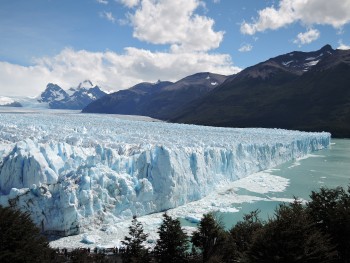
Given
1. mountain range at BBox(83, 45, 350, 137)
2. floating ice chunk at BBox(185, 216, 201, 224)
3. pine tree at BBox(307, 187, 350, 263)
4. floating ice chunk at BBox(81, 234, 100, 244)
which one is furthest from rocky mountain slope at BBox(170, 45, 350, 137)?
pine tree at BBox(307, 187, 350, 263)

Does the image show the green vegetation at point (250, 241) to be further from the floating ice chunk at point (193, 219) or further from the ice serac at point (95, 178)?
the floating ice chunk at point (193, 219)

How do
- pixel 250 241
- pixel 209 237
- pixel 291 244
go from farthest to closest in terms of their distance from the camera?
1. pixel 209 237
2. pixel 250 241
3. pixel 291 244

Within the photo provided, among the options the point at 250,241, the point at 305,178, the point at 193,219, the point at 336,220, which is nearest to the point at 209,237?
the point at 250,241

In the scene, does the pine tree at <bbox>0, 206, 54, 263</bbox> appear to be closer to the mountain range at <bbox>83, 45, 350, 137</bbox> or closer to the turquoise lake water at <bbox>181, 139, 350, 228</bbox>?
the turquoise lake water at <bbox>181, 139, 350, 228</bbox>

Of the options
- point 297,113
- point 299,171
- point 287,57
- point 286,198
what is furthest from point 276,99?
point 286,198

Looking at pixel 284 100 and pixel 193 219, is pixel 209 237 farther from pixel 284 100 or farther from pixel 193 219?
pixel 284 100

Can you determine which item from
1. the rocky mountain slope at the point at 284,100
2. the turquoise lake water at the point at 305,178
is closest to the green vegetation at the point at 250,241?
the turquoise lake water at the point at 305,178
